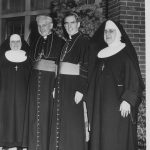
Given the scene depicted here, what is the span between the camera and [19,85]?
21.0 ft

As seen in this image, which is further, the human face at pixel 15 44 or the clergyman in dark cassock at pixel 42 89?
the human face at pixel 15 44

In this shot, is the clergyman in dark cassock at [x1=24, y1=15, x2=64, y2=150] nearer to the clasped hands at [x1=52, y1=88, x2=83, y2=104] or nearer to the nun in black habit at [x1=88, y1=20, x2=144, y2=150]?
the clasped hands at [x1=52, y1=88, x2=83, y2=104]

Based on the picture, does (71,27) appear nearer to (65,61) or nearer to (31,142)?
(65,61)

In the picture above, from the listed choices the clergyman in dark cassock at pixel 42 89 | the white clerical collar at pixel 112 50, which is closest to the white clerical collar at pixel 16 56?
the clergyman in dark cassock at pixel 42 89

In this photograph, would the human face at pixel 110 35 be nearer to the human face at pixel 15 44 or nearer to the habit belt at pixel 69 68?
the habit belt at pixel 69 68

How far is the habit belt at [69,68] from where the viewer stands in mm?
5555

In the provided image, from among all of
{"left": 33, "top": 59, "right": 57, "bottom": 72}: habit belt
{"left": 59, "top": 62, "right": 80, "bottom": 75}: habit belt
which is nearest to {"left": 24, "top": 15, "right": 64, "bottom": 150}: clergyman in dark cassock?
{"left": 33, "top": 59, "right": 57, "bottom": 72}: habit belt

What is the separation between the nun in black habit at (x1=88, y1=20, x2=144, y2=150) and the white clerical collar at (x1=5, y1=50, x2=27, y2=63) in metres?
1.49

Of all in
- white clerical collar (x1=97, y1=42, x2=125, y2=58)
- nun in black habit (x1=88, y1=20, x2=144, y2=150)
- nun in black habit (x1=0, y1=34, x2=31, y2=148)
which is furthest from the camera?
nun in black habit (x1=0, y1=34, x2=31, y2=148)

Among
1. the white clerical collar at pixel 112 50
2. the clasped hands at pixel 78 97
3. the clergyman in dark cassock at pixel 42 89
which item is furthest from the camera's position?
the clergyman in dark cassock at pixel 42 89

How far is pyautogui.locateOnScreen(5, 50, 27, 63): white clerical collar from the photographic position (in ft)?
21.0

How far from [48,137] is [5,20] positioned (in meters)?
4.87

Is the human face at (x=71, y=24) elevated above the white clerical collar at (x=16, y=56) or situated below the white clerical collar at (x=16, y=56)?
above

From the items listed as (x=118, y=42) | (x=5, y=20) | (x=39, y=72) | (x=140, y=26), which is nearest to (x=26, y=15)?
(x=5, y=20)
